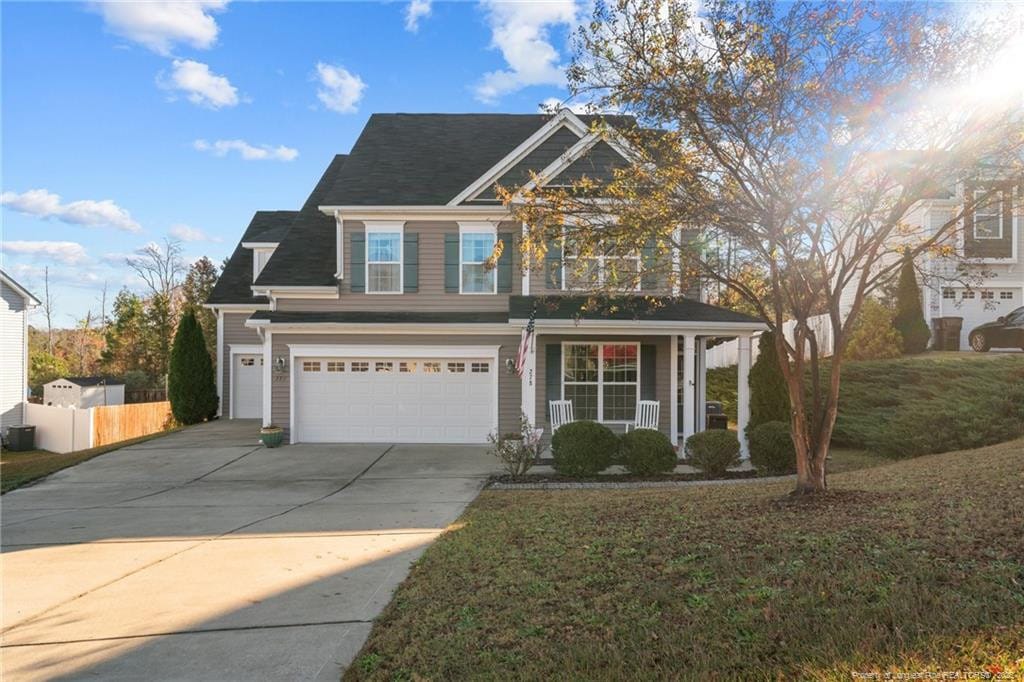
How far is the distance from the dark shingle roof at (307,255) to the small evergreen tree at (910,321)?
1715 centimetres

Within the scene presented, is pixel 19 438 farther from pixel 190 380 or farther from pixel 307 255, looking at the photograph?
pixel 307 255

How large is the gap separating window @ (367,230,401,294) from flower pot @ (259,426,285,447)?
409 cm

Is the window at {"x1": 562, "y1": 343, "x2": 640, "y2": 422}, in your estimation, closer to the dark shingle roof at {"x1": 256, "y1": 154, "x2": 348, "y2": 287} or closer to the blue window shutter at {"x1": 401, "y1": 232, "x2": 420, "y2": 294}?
the blue window shutter at {"x1": 401, "y1": 232, "x2": 420, "y2": 294}

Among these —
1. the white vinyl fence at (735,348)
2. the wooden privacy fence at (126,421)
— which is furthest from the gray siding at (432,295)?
the white vinyl fence at (735,348)

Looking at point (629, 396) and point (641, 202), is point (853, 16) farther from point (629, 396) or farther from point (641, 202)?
point (629, 396)

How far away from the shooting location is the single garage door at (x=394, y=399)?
1539 cm

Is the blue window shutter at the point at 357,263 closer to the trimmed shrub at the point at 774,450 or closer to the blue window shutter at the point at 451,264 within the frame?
the blue window shutter at the point at 451,264

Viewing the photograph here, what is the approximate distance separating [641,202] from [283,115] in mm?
12081

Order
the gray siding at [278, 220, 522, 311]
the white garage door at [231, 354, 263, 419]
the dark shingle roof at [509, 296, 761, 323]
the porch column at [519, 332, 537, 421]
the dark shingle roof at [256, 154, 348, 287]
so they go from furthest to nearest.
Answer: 1. the white garage door at [231, 354, 263, 419]
2. the dark shingle roof at [256, 154, 348, 287]
3. the gray siding at [278, 220, 522, 311]
4. the dark shingle roof at [509, 296, 761, 323]
5. the porch column at [519, 332, 537, 421]

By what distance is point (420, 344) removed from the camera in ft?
50.3

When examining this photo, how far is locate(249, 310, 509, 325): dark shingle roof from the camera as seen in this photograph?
49.3ft

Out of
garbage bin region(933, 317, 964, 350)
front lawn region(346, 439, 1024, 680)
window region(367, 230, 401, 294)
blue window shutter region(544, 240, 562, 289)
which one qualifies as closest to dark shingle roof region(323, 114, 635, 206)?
window region(367, 230, 401, 294)

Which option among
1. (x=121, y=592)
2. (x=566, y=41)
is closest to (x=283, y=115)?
(x=566, y=41)

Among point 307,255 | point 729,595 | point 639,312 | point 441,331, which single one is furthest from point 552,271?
point 729,595
